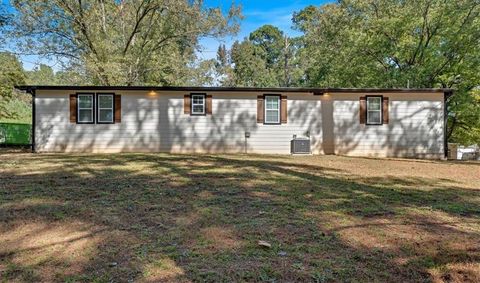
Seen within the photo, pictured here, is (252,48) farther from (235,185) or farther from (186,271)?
(186,271)

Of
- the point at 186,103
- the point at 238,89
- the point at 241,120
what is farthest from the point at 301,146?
the point at 186,103

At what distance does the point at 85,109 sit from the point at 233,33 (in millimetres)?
9298

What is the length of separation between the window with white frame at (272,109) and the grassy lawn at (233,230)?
23.5 feet

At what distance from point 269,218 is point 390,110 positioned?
11.2 metres

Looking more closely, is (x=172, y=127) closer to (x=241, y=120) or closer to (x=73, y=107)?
(x=241, y=120)

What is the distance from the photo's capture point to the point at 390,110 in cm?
1381

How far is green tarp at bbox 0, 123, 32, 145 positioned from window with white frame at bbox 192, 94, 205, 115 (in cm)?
1032

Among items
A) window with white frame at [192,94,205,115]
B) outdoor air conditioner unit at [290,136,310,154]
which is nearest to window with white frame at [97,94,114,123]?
window with white frame at [192,94,205,115]

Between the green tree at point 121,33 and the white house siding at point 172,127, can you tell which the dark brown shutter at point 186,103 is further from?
the green tree at point 121,33

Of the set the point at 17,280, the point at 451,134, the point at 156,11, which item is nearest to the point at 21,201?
the point at 17,280

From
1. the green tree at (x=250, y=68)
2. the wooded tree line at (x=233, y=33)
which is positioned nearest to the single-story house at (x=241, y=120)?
the wooded tree line at (x=233, y=33)

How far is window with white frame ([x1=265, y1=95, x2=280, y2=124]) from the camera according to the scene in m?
13.8

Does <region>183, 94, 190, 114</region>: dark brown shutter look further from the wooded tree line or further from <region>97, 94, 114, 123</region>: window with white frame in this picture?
the wooded tree line

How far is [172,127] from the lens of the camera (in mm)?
13547
